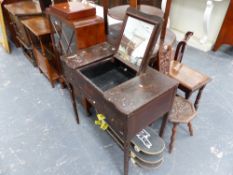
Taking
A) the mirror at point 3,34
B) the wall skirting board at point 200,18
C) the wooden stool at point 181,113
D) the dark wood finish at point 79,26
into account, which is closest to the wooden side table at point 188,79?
the wooden stool at point 181,113

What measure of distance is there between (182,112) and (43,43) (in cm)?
159

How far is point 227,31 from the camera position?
2693mm

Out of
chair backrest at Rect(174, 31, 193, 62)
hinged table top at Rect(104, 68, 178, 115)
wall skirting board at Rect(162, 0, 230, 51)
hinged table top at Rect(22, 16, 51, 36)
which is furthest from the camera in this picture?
wall skirting board at Rect(162, 0, 230, 51)

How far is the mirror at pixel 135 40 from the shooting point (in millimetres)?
1130

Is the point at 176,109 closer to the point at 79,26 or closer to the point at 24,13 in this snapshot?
the point at 79,26

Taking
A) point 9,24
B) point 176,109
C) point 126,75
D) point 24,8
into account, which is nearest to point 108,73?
point 126,75

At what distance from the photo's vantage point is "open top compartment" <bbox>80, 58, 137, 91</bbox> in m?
1.34

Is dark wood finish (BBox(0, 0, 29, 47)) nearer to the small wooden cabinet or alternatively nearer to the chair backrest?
the small wooden cabinet

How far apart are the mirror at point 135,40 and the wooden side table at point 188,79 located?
596mm

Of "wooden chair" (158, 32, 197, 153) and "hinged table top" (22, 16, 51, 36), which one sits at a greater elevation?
"hinged table top" (22, 16, 51, 36)

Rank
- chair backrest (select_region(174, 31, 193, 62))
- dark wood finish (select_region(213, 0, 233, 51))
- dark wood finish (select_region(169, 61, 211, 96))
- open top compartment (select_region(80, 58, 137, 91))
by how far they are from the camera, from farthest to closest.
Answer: dark wood finish (select_region(213, 0, 233, 51)), chair backrest (select_region(174, 31, 193, 62)), dark wood finish (select_region(169, 61, 211, 96)), open top compartment (select_region(80, 58, 137, 91))

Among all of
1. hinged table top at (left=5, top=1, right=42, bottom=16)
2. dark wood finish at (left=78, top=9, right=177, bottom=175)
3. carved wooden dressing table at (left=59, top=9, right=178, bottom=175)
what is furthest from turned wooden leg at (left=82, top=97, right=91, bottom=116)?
hinged table top at (left=5, top=1, right=42, bottom=16)

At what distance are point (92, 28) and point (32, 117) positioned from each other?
1109 mm

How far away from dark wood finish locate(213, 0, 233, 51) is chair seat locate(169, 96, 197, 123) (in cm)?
176
